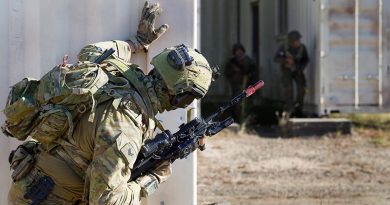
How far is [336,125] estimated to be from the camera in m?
10.5

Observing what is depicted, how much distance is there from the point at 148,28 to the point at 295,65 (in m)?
8.43

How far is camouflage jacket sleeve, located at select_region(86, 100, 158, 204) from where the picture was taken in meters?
2.99

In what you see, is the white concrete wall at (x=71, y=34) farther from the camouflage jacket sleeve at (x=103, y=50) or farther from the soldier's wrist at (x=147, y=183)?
the soldier's wrist at (x=147, y=183)

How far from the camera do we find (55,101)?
124 inches

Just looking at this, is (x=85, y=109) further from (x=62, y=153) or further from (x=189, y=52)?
(x=189, y=52)

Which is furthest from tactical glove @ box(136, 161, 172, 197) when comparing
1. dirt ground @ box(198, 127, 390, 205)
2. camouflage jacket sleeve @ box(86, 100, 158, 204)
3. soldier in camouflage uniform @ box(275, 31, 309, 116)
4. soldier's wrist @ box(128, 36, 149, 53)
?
soldier in camouflage uniform @ box(275, 31, 309, 116)

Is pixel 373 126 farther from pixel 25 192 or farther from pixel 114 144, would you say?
pixel 114 144

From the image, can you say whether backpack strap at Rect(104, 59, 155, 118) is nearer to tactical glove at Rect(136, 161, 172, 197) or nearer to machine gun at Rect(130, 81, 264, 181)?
machine gun at Rect(130, 81, 264, 181)

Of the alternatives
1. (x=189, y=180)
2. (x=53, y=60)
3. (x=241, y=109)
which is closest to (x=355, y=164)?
(x=241, y=109)

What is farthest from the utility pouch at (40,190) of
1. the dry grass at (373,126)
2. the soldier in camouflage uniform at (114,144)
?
the dry grass at (373,126)

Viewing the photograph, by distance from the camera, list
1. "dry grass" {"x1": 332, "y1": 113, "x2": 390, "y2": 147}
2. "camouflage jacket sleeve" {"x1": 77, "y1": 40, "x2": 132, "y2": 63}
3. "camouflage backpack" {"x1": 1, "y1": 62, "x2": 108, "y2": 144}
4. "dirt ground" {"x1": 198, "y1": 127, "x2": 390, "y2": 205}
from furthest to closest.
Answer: "dry grass" {"x1": 332, "y1": 113, "x2": 390, "y2": 147} < "dirt ground" {"x1": 198, "y1": 127, "x2": 390, "y2": 205} < "camouflage jacket sleeve" {"x1": 77, "y1": 40, "x2": 132, "y2": 63} < "camouflage backpack" {"x1": 1, "y1": 62, "x2": 108, "y2": 144}

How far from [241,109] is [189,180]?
7.76m

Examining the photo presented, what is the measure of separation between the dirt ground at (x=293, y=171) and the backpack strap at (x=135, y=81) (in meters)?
3.16

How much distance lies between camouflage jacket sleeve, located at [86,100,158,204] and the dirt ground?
10.9 ft
